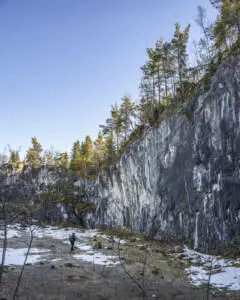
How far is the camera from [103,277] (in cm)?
1153

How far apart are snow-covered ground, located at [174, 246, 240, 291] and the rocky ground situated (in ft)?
1.28

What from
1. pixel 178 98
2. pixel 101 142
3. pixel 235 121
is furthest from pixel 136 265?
A: pixel 101 142

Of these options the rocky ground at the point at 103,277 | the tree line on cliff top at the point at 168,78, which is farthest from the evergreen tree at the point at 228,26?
the rocky ground at the point at 103,277

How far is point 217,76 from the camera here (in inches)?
730

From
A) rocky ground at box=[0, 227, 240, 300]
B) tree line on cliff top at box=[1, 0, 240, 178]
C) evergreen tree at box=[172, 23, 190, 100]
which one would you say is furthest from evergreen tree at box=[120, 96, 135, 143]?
rocky ground at box=[0, 227, 240, 300]

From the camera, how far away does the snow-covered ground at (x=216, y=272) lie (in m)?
9.93

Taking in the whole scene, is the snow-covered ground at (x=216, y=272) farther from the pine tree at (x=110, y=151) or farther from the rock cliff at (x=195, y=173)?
the pine tree at (x=110, y=151)

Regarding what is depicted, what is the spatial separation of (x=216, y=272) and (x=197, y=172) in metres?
8.56

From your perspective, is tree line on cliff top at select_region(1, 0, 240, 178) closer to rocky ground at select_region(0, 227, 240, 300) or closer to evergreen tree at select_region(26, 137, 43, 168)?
rocky ground at select_region(0, 227, 240, 300)

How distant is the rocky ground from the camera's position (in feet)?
29.4

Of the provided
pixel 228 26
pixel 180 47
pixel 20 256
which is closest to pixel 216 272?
pixel 20 256

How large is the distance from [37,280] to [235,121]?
50.4 feet

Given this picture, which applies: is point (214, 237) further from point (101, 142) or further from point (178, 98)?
point (101, 142)

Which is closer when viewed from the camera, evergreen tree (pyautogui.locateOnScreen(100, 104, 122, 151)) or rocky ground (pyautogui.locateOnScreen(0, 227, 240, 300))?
rocky ground (pyautogui.locateOnScreen(0, 227, 240, 300))
